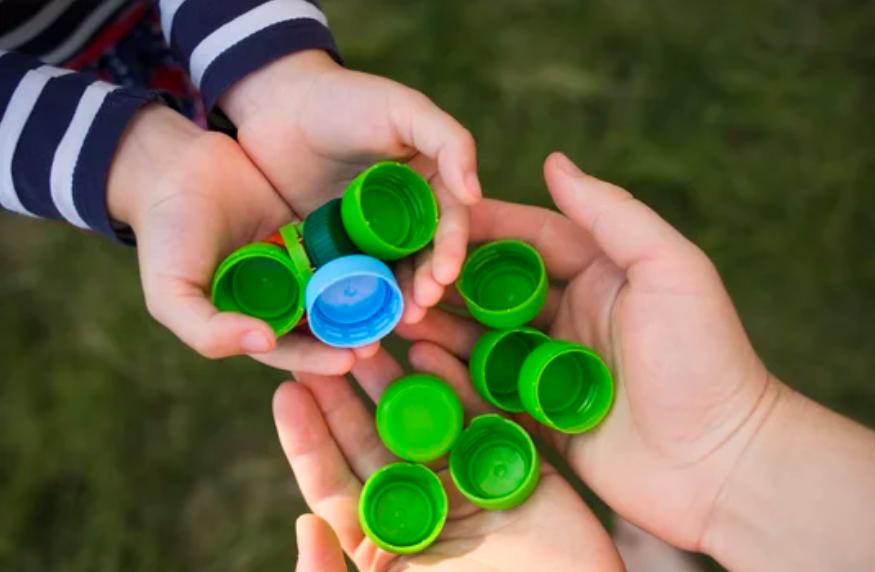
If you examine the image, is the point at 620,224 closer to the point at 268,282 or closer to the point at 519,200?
the point at 268,282

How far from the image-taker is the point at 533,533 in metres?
1.10

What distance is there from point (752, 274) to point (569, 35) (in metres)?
0.57

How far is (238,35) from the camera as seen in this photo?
1173mm

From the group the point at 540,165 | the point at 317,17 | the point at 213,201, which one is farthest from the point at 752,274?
the point at 213,201

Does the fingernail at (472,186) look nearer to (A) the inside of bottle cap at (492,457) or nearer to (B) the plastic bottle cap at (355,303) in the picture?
(B) the plastic bottle cap at (355,303)

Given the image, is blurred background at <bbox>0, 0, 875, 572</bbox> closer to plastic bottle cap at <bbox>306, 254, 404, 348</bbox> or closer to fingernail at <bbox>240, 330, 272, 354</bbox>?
plastic bottle cap at <bbox>306, 254, 404, 348</bbox>

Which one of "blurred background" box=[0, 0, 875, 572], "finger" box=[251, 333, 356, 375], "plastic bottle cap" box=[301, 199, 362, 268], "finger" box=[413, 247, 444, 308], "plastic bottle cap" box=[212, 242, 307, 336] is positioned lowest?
"blurred background" box=[0, 0, 875, 572]

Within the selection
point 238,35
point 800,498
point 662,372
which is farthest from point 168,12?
point 800,498

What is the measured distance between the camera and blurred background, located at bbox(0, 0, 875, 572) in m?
1.56

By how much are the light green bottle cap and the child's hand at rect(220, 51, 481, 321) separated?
113mm

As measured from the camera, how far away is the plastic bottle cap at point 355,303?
102 cm

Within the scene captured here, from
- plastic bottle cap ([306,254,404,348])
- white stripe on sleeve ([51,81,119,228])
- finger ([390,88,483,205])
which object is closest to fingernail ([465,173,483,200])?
finger ([390,88,483,205])

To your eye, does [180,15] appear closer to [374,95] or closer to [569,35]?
[374,95]

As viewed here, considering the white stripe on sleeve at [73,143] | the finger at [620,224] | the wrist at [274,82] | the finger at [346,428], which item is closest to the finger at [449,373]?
the finger at [346,428]
